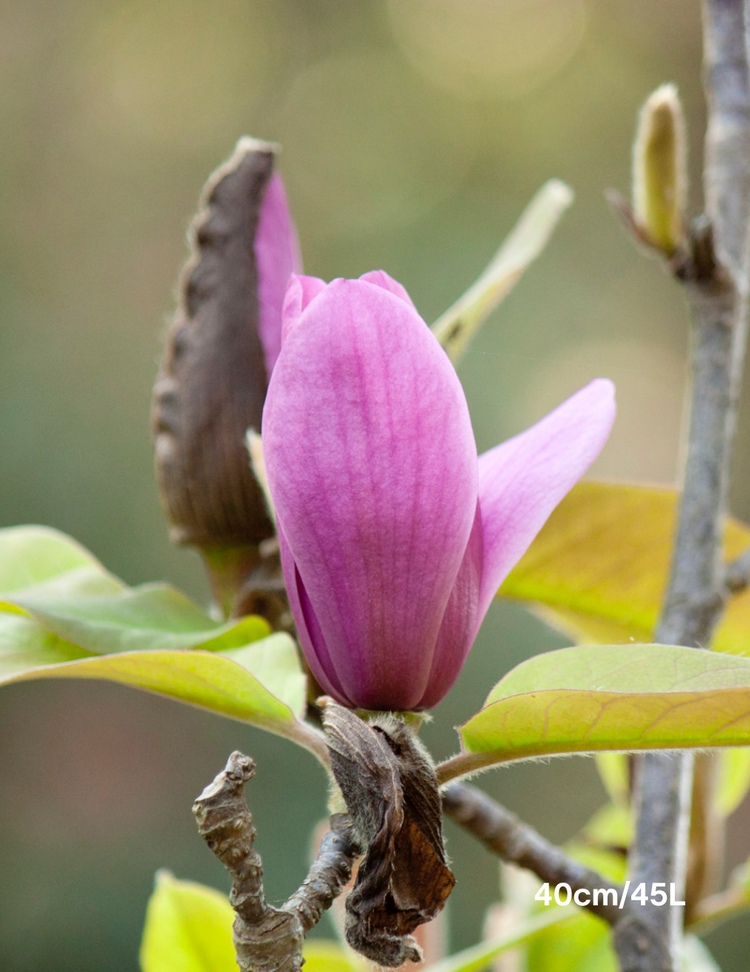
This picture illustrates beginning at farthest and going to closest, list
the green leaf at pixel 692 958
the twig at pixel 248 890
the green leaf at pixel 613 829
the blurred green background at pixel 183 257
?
the blurred green background at pixel 183 257
the green leaf at pixel 613 829
the green leaf at pixel 692 958
the twig at pixel 248 890

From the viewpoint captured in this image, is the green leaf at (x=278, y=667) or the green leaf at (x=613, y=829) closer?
the green leaf at (x=278, y=667)

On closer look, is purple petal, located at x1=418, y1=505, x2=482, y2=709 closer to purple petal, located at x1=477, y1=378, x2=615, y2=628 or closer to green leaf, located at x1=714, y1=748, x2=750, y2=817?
purple petal, located at x1=477, y1=378, x2=615, y2=628

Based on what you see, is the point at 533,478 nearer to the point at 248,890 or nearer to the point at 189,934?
the point at 248,890

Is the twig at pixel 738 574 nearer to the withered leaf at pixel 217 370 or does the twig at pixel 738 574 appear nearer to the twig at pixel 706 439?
the twig at pixel 706 439

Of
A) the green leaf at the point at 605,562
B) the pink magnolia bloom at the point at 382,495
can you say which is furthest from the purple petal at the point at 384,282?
the green leaf at the point at 605,562

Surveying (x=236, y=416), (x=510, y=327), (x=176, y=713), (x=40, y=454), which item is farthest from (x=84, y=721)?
(x=236, y=416)
